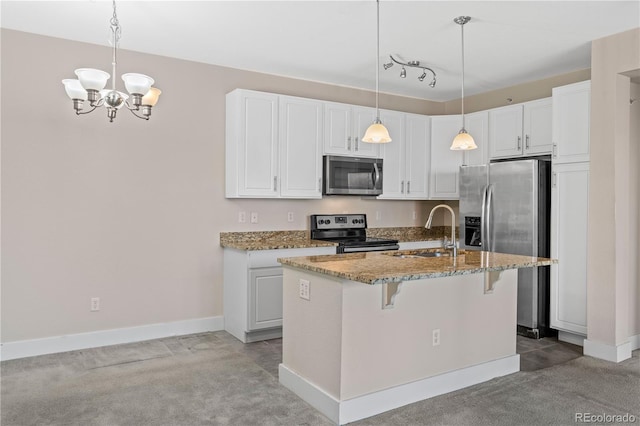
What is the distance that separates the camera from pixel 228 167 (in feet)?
15.3

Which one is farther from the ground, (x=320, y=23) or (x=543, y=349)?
(x=320, y=23)

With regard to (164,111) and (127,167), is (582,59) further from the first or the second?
(127,167)

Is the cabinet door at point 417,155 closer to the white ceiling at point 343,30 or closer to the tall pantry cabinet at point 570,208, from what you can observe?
the white ceiling at point 343,30

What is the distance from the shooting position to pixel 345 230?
17.9 feet

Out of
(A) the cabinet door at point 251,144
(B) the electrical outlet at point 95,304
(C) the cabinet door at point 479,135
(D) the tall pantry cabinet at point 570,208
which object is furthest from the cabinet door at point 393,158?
(B) the electrical outlet at point 95,304

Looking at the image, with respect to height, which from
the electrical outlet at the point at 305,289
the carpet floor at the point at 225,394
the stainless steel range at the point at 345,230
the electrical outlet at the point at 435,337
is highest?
the stainless steel range at the point at 345,230

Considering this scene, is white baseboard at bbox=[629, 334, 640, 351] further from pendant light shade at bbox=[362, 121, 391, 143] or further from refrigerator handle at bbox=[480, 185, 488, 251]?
pendant light shade at bbox=[362, 121, 391, 143]

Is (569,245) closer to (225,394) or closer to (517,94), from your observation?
(517,94)

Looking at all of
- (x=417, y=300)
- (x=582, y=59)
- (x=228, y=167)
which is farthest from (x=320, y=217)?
(x=582, y=59)

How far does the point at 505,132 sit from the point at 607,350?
236 centimetres

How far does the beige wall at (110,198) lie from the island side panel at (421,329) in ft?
7.48

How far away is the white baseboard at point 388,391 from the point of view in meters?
2.77

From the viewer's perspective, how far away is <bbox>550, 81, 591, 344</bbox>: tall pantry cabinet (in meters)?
4.12

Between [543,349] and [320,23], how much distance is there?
3.29 m
